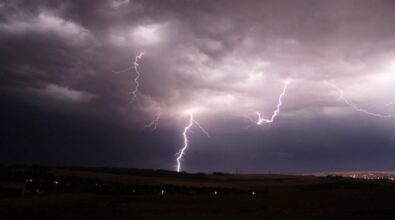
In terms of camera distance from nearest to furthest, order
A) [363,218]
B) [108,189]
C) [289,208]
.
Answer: [363,218]
[289,208]
[108,189]

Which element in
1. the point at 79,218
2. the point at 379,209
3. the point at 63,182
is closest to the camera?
the point at 79,218

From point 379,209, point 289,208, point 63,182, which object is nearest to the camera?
point 379,209

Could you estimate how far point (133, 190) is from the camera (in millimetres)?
67125

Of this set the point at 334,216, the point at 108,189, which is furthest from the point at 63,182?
the point at 334,216

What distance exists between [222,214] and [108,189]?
34.0 m

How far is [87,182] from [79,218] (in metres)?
42.1

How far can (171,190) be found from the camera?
236 feet

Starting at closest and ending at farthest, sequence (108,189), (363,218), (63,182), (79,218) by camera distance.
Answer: (363,218), (79,218), (108,189), (63,182)

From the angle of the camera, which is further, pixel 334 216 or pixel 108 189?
pixel 108 189

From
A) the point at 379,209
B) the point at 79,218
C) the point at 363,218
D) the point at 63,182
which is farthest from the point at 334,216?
the point at 63,182

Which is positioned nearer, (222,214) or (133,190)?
(222,214)

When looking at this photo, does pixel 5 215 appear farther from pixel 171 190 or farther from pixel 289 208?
pixel 171 190

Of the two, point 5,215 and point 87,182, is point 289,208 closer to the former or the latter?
point 5,215

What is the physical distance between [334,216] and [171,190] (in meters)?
44.8
